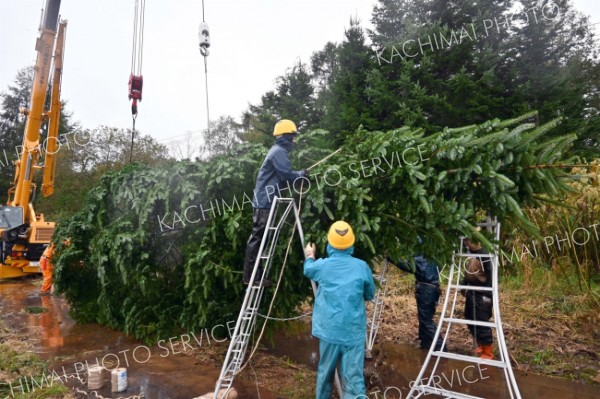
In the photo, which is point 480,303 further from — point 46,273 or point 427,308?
point 46,273

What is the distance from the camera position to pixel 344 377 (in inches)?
144

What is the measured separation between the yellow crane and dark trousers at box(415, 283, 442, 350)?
33.1 ft

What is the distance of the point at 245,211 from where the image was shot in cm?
540

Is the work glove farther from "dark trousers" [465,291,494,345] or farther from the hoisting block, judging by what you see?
"dark trousers" [465,291,494,345]

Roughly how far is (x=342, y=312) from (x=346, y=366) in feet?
1.51

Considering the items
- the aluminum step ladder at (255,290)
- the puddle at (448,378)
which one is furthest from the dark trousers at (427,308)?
the aluminum step ladder at (255,290)

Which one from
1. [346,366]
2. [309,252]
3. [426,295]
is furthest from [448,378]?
[309,252]

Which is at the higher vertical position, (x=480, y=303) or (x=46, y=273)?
(x=46, y=273)

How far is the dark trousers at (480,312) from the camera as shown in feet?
17.8

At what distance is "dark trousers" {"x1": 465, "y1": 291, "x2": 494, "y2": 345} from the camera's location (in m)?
5.44

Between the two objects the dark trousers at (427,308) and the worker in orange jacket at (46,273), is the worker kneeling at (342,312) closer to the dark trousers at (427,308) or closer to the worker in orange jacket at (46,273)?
the dark trousers at (427,308)

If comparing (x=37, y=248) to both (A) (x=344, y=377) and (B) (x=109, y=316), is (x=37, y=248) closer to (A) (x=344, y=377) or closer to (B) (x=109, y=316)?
(B) (x=109, y=316)

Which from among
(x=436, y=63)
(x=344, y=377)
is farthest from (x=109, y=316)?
(x=436, y=63)

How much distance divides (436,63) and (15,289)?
55.2ft
